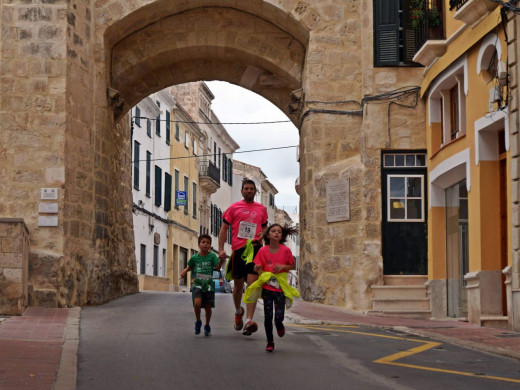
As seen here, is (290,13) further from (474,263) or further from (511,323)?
(511,323)

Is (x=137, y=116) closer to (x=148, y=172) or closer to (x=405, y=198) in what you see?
(x=148, y=172)

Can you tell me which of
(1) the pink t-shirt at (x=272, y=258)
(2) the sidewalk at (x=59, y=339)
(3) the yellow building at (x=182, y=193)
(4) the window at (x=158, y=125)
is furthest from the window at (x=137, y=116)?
(1) the pink t-shirt at (x=272, y=258)

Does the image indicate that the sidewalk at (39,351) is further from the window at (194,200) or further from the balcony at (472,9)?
the window at (194,200)

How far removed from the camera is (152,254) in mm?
47062

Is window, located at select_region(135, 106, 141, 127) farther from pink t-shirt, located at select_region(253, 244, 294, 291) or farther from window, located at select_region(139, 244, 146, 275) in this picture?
pink t-shirt, located at select_region(253, 244, 294, 291)

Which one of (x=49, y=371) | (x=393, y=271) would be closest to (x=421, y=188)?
(x=393, y=271)

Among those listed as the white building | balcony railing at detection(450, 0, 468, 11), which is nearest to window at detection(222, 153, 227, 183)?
the white building

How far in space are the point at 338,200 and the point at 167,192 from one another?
30.5 m

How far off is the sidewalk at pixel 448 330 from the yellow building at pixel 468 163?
75cm

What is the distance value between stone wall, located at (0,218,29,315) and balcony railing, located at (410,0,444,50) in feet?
28.2

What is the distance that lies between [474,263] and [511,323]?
2381 mm

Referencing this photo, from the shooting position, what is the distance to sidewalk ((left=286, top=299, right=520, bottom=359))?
11696 mm

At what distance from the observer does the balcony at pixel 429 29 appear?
740 inches

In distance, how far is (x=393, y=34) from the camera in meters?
21.5
